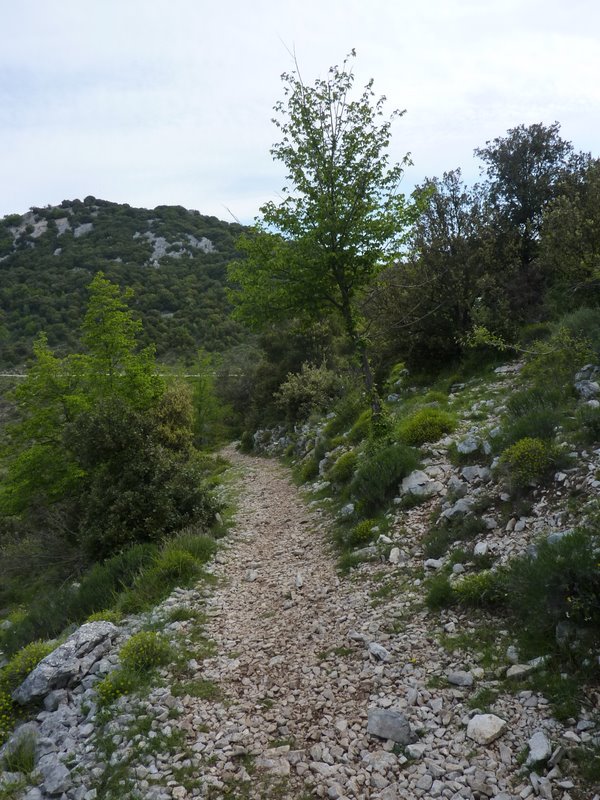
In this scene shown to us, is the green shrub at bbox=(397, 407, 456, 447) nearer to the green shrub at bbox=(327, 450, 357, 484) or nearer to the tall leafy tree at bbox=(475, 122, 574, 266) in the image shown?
the green shrub at bbox=(327, 450, 357, 484)

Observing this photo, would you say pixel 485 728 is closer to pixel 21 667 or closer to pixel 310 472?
pixel 21 667

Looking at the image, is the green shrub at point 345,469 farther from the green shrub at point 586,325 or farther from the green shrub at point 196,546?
the green shrub at point 586,325

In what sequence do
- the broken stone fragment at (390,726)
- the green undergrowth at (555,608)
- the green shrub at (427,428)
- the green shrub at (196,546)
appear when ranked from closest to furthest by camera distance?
the green undergrowth at (555,608)
the broken stone fragment at (390,726)
the green shrub at (196,546)
the green shrub at (427,428)

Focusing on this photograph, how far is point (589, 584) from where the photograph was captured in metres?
4.17

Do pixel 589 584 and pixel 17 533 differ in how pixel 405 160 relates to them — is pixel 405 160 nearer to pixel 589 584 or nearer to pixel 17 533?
pixel 589 584

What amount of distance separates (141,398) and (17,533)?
9.12m

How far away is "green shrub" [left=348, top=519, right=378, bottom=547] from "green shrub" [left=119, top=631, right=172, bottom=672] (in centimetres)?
344

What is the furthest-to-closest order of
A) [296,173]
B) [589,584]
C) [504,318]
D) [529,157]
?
[529,157], [504,318], [296,173], [589,584]

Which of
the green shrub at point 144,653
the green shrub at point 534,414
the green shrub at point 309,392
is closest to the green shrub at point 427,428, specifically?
the green shrub at point 534,414

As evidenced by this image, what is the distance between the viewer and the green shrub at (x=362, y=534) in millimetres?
8123

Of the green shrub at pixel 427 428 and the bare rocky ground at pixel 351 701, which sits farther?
the green shrub at pixel 427 428

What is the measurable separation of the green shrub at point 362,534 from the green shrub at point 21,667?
4921 mm

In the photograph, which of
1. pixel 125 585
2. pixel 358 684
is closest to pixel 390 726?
pixel 358 684

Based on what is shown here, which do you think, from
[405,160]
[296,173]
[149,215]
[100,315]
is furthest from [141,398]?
[149,215]
